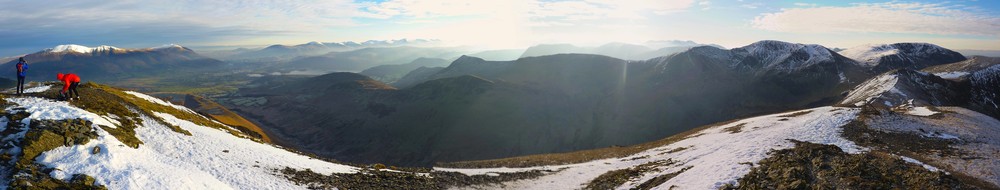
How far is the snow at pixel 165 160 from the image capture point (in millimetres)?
19578

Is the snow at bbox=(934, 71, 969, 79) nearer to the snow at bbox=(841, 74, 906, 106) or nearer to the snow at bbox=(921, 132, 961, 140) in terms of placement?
the snow at bbox=(841, 74, 906, 106)

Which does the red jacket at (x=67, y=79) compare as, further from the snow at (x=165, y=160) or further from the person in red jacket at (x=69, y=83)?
the snow at (x=165, y=160)

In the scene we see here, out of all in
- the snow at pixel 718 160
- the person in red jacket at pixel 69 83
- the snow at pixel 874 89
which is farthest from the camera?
the snow at pixel 874 89

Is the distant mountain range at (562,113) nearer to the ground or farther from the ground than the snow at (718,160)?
nearer to the ground

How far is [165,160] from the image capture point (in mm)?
24359

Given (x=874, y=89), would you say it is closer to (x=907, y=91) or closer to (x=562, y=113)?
(x=907, y=91)

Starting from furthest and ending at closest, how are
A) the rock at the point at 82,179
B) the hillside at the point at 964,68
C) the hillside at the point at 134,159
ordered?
the hillside at the point at 964,68 → the hillside at the point at 134,159 → the rock at the point at 82,179

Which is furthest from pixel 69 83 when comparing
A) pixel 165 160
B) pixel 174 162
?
pixel 174 162

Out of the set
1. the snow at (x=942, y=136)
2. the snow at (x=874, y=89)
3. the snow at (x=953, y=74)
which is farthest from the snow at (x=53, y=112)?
the snow at (x=953, y=74)

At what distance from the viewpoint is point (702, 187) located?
79.8 feet

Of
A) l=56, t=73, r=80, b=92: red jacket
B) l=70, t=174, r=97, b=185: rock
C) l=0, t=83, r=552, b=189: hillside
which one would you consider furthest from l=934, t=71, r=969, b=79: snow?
l=56, t=73, r=80, b=92: red jacket

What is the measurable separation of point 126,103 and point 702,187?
53.1 m

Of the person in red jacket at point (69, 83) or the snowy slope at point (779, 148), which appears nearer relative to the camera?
the snowy slope at point (779, 148)

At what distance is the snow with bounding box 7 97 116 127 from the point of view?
24.4 metres
